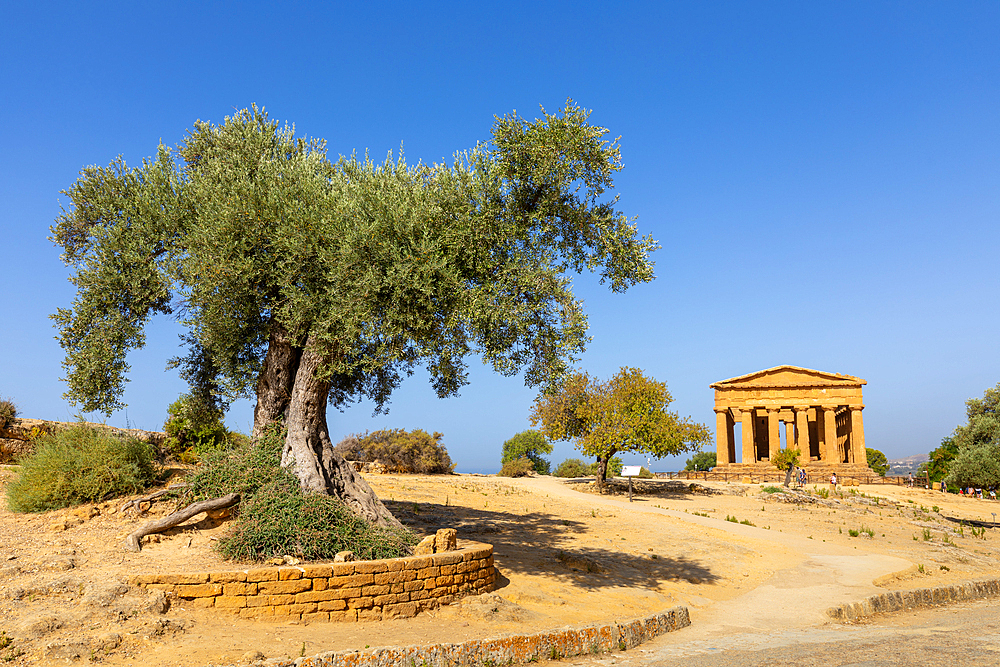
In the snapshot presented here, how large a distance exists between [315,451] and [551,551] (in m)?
6.72

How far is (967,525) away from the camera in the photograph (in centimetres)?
2975

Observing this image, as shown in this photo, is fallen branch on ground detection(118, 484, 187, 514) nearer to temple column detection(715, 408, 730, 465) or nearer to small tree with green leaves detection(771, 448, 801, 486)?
small tree with green leaves detection(771, 448, 801, 486)

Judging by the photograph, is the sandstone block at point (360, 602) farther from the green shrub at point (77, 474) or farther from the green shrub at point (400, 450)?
the green shrub at point (400, 450)

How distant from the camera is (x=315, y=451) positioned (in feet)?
43.3

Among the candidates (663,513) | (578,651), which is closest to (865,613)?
(578,651)

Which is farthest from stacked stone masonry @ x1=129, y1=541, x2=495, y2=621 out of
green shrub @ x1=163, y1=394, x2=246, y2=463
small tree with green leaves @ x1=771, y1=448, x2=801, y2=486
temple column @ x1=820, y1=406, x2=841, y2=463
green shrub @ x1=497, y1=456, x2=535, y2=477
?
temple column @ x1=820, y1=406, x2=841, y2=463

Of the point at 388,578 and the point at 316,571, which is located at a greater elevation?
the point at 316,571

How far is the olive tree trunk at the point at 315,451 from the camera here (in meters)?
12.6

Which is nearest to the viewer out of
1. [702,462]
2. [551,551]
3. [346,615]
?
[346,615]

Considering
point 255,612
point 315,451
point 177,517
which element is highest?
point 315,451

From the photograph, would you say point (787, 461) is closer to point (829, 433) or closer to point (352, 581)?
point (829, 433)

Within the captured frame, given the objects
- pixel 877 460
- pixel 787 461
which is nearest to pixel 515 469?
pixel 787 461

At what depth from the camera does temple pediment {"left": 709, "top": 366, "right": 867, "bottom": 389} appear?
→ 54375 mm

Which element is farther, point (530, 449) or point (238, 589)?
point (530, 449)
